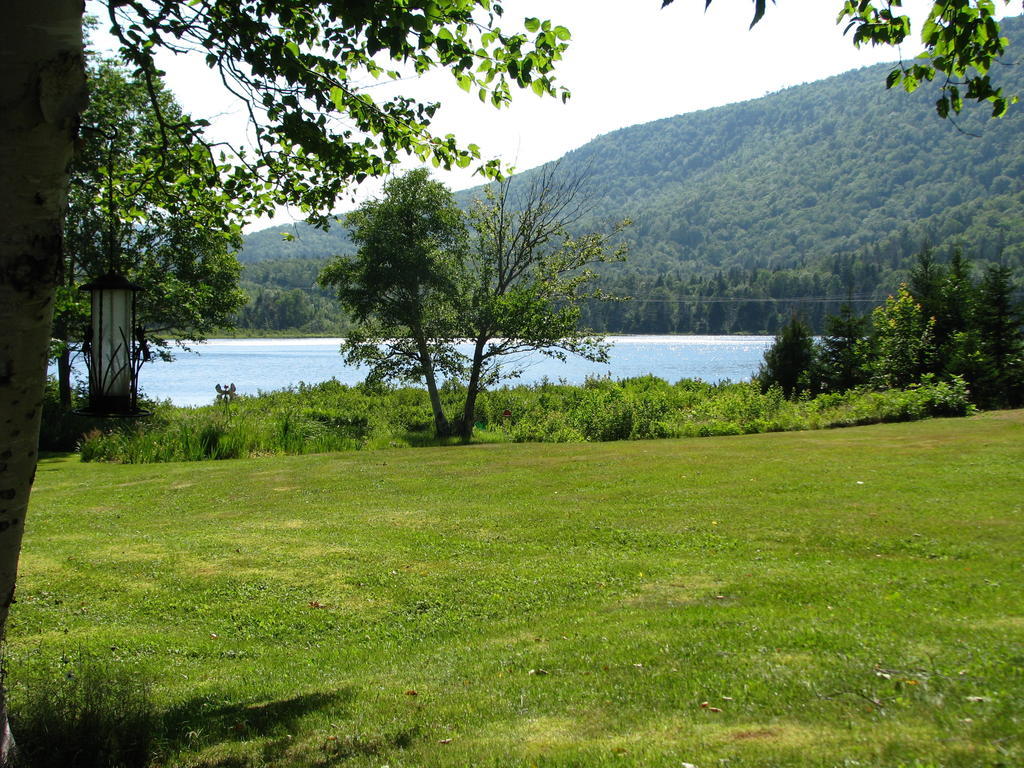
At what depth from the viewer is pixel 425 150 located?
7328 millimetres

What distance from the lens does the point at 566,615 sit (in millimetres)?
6281

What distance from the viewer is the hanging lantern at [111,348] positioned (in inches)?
215

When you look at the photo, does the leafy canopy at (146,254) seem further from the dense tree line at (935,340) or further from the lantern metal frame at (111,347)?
the dense tree line at (935,340)

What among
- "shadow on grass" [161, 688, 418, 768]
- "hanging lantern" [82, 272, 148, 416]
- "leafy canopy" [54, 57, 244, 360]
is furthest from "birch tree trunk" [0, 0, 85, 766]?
"leafy canopy" [54, 57, 244, 360]

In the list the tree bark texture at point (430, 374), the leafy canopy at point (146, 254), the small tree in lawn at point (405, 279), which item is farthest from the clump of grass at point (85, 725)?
the tree bark texture at point (430, 374)

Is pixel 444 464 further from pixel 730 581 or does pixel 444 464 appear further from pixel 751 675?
pixel 751 675

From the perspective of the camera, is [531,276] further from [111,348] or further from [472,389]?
[111,348]

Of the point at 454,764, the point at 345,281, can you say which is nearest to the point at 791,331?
the point at 345,281

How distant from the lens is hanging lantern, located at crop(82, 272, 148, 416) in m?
5.47

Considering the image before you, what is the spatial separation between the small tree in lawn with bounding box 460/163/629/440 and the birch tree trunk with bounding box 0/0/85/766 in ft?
64.6

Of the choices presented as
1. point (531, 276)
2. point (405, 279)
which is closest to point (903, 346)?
point (531, 276)

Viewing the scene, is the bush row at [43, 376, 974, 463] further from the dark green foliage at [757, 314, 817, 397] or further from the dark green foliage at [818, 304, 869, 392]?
the dark green foliage at [757, 314, 817, 397]

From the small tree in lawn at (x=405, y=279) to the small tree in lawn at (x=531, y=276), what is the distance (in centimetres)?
75

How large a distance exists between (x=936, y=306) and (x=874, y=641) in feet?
77.7
